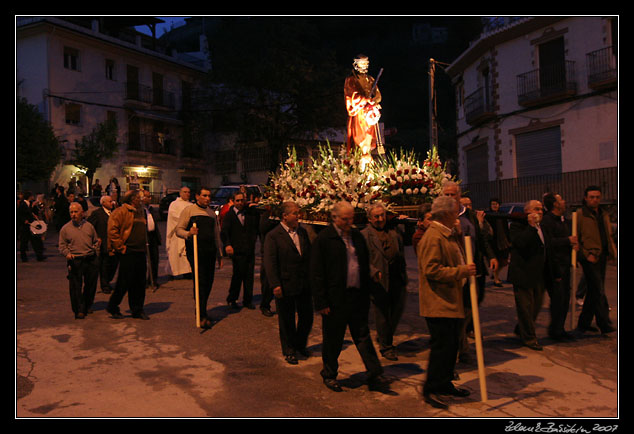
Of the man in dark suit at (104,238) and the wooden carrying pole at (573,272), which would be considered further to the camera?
the man in dark suit at (104,238)

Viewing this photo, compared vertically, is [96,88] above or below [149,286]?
above

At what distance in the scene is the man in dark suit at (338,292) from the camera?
5472 millimetres

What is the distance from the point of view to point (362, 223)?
7371mm

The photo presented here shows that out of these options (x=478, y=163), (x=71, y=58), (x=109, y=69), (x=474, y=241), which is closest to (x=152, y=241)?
(x=474, y=241)

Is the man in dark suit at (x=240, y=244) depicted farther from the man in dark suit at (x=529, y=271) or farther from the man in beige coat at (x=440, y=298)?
the man in beige coat at (x=440, y=298)

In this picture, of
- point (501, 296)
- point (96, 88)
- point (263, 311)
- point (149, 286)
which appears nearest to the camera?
point (263, 311)

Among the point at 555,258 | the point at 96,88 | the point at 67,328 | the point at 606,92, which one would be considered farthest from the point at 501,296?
the point at 96,88

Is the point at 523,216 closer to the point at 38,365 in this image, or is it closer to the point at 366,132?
the point at 366,132

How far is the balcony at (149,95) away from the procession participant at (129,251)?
90.3 feet

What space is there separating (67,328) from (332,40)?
169 ft

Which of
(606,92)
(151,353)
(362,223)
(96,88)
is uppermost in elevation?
(96,88)

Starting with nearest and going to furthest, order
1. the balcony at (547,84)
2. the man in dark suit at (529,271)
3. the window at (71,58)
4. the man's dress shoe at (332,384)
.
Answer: the man's dress shoe at (332,384) < the man in dark suit at (529,271) < the balcony at (547,84) < the window at (71,58)

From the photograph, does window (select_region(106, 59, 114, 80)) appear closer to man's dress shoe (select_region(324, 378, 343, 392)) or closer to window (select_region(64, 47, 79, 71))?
window (select_region(64, 47, 79, 71))

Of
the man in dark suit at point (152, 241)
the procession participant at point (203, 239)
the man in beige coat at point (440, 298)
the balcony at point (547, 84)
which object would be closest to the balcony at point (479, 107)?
the balcony at point (547, 84)
